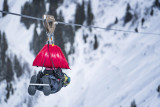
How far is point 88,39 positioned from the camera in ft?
62.7

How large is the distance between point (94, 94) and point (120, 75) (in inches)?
92.0

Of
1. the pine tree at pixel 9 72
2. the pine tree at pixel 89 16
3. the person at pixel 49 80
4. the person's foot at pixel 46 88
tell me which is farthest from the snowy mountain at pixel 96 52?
the person's foot at pixel 46 88

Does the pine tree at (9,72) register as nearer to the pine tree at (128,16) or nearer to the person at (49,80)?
the pine tree at (128,16)

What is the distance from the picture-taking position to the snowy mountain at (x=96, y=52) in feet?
40.7

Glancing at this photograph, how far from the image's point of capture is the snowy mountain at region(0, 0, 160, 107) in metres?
12.4

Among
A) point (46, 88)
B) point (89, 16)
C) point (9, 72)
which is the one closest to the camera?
point (46, 88)

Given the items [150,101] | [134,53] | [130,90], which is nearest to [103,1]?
[134,53]

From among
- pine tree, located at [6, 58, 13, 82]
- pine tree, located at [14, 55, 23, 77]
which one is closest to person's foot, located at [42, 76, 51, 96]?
pine tree, located at [14, 55, 23, 77]

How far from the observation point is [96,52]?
17.4 metres

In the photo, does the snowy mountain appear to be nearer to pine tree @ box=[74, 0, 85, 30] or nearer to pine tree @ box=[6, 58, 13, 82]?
pine tree @ box=[74, 0, 85, 30]

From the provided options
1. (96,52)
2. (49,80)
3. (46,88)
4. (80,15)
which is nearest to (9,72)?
(80,15)

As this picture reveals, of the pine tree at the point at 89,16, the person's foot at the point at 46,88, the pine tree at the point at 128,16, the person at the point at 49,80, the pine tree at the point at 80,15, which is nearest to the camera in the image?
the person's foot at the point at 46,88

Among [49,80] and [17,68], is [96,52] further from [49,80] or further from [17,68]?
[49,80]

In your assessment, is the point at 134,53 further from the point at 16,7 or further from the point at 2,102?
the point at 16,7
